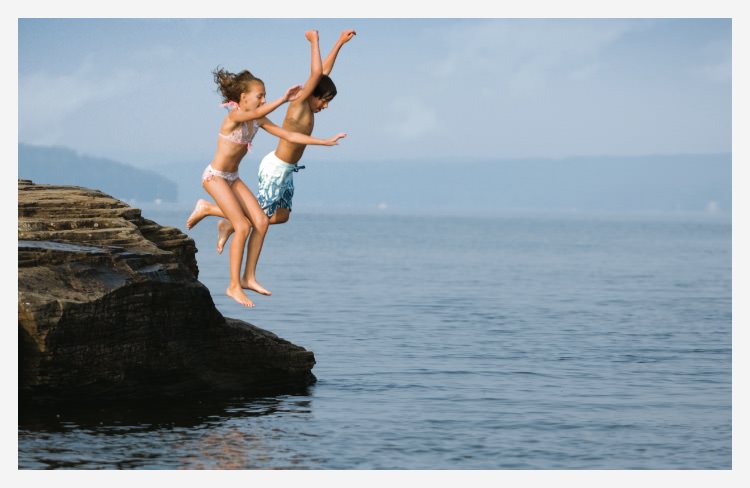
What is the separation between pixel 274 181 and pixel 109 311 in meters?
3.15

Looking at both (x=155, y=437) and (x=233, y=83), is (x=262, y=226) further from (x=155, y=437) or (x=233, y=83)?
(x=155, y=437)

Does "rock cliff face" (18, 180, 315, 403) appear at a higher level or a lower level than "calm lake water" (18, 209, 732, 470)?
higher

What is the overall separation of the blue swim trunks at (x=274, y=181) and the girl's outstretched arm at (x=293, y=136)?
32 centimetres

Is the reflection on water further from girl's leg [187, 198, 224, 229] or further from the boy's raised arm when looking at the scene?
the boy's raised arm

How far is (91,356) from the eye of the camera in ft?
46.7

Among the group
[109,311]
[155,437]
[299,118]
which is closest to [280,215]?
[299,118]

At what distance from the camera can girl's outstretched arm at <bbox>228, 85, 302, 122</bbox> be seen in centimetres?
1111

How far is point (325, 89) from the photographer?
37.8 ft

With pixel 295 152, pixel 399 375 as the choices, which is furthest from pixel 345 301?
pixel 295 152

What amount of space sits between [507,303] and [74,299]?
23371 mm

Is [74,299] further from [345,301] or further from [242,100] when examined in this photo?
[345,301]

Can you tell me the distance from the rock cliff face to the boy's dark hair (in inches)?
146

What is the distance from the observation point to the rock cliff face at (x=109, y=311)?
13.8 meters

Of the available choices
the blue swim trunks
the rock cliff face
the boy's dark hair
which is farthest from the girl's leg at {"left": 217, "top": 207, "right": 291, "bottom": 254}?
the rock cliff face
